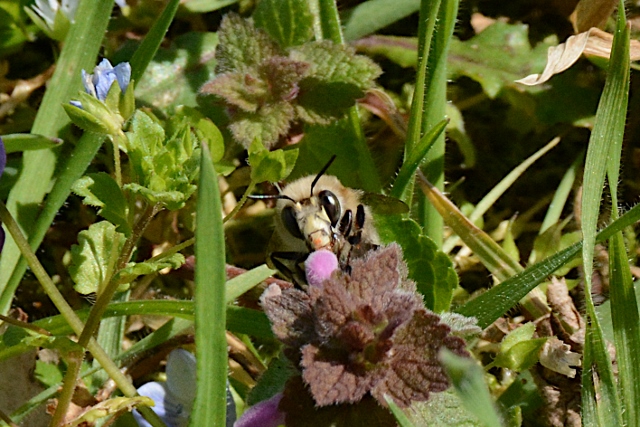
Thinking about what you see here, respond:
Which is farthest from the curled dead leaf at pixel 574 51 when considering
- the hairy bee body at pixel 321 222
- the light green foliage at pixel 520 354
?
the light green foliage at pixel 520 354

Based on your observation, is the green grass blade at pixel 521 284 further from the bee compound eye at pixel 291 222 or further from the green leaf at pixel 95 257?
the green leaf at pixel 95 257

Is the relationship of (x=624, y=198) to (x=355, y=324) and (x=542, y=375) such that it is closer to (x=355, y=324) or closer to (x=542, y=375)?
(x=542, y=375)

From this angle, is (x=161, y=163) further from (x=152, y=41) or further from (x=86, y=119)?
(x=152, y=41)

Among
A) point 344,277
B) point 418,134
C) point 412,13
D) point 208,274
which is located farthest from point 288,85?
point 208,274

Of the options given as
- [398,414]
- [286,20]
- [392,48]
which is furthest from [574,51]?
[398,414]

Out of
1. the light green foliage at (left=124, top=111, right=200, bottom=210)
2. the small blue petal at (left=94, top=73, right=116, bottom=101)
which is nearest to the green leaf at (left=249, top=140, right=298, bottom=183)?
the light green foliage at (left=124, top=111, right=200, bottom=210)
